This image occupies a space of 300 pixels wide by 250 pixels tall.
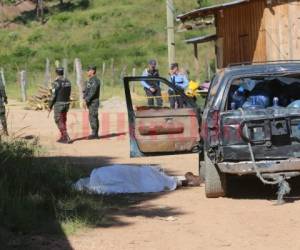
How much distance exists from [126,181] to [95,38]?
5018 centimetres

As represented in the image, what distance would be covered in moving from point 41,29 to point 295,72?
5619 cm

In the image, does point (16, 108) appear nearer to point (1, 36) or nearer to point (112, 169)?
point (112, 169)

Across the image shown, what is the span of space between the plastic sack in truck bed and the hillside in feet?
102

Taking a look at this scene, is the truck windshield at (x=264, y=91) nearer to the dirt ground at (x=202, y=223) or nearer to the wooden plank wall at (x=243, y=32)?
the dirt ground at (x=202, y=223)

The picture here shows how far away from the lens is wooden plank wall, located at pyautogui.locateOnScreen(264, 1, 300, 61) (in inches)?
675

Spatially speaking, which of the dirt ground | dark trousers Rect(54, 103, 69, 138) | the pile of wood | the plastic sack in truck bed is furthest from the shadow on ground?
the pile of wood

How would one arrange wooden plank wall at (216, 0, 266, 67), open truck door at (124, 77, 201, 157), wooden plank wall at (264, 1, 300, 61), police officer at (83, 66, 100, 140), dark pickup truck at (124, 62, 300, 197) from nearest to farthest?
dark pickup truck at (124, 62, 300, 197) → open truck door at (124, 77, 201, 157) → police officer at (83, 66, 100, 140) → wooden plank wall at (264, 1, 300, 61) → wooden plank wall at (216, 0, 266, 67)

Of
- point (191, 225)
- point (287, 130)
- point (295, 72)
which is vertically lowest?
point (191, 225)

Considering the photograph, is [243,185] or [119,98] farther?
[119,98]

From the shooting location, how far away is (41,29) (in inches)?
2498

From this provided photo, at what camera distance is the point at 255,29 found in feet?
62.7

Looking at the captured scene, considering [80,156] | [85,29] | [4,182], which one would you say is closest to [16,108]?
[80,156]

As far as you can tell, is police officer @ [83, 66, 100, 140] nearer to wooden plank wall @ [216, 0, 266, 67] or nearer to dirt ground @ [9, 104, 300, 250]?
wooden plank wall @ [216, 0, 266, 67]

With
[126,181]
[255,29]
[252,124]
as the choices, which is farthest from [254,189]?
[255,29]
